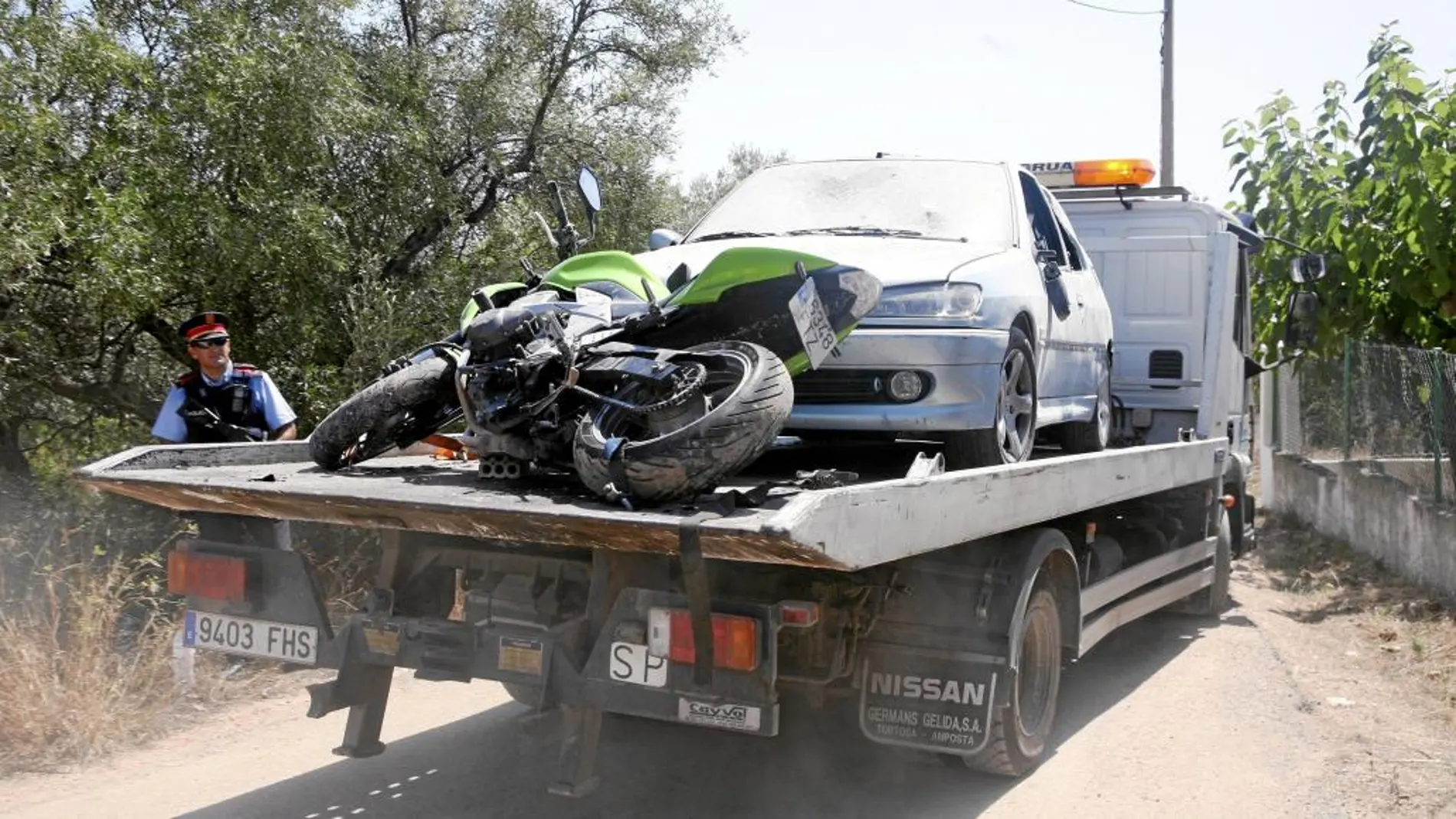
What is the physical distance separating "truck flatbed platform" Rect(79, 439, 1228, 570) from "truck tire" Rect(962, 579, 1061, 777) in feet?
1.52

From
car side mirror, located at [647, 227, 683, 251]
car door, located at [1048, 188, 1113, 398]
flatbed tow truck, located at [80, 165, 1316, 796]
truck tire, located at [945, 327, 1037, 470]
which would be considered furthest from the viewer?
car door, located at [1048, 188, 1113, 398]

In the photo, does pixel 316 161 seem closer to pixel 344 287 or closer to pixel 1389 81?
pixel 344 287

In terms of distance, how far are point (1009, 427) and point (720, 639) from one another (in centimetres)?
228

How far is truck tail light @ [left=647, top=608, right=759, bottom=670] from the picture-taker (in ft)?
13.4

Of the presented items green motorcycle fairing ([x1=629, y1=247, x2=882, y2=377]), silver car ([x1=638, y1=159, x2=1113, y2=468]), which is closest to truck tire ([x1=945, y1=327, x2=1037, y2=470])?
silver car ([x1=638, y1=159, x2=1113, y2=468])

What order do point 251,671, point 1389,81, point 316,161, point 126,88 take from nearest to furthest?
point 251,671, point 126,88, point 316,161, point 1389,81

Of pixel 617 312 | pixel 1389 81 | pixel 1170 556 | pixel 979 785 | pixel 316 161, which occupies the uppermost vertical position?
pixel 1389 81

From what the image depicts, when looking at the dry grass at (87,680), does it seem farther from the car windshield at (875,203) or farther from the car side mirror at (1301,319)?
the car side mirror at (1301,319)

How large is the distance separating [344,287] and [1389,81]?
28.9ft

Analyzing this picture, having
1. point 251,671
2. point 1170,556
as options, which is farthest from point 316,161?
point 1170,556

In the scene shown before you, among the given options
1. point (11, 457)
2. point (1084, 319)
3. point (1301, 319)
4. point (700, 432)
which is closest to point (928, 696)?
point (700, 432)

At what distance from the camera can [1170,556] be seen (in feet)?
26.3

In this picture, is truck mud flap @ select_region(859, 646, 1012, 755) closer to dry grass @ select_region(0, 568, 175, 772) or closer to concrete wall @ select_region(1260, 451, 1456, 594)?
dry grass @ select_region(0, 568, 175, 772)

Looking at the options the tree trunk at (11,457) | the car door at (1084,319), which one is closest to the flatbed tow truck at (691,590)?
the car door at (1084,319)
